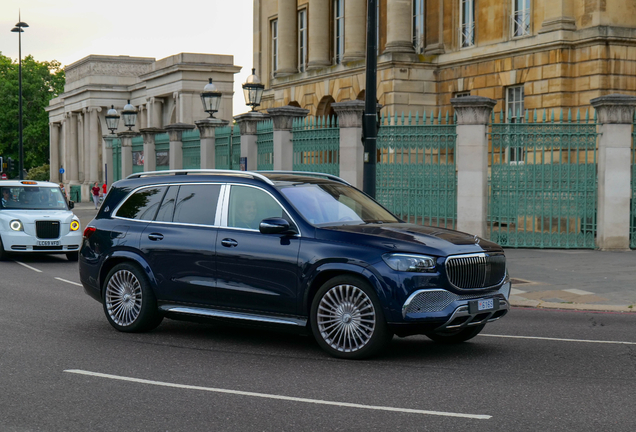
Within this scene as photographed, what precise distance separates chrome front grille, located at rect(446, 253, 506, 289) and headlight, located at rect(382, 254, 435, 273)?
17cm

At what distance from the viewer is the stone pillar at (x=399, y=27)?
33156 millimetres

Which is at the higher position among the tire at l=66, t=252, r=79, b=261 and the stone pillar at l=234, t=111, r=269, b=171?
the stone pillar at l=234, t=111, r=269, b=171

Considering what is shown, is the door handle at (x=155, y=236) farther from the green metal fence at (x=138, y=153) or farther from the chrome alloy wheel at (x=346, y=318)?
the green metal fence at (x=138, y=153)

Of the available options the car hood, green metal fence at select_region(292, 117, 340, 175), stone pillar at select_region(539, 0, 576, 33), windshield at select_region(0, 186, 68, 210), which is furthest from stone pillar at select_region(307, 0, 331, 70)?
the car hood

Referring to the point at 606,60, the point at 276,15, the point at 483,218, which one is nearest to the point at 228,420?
the point at 483,218

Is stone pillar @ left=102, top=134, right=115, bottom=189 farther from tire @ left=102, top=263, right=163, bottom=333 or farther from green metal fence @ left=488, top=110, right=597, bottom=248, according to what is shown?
tire @ left=102, top=263, right=163, bottom=333

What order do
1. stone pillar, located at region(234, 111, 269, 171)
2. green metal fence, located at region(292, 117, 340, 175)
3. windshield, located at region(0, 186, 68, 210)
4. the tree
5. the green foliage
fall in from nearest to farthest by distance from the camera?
windshield, located at region(0, 186, 68, 210) → green metal fence, located at region(292, 117, 340, 175) → stone pillar, located at region(234, 111, 269, 171) → the green foliage → the tree

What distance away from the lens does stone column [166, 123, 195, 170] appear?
31.5 metres

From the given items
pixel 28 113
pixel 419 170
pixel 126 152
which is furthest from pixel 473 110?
pixel 28 113

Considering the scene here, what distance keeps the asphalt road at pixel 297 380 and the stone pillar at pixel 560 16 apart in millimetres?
18864

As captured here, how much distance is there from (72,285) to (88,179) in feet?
182

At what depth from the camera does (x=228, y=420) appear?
230 inches

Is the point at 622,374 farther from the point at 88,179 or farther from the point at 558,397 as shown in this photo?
the point at 88,179

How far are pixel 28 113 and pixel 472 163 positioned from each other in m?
92.1
